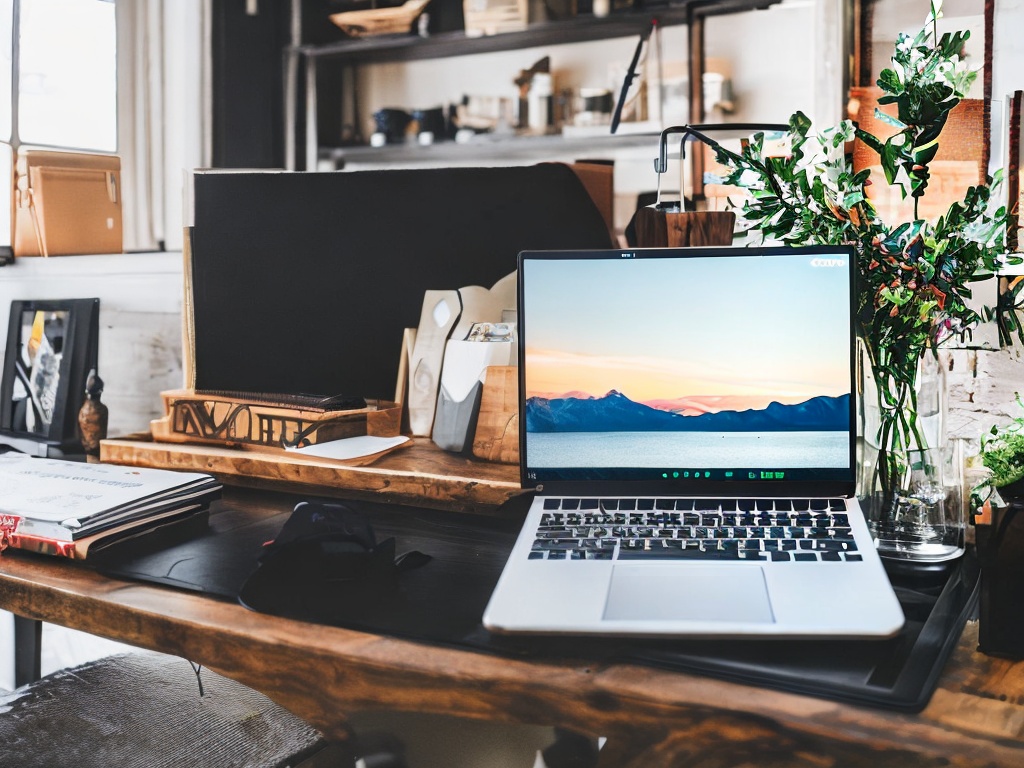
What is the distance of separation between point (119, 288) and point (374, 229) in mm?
896

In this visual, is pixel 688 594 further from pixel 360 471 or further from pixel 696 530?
pixel 360 471

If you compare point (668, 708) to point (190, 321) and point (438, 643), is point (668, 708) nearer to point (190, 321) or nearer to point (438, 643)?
point (438, 643)

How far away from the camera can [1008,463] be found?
2.96 ft

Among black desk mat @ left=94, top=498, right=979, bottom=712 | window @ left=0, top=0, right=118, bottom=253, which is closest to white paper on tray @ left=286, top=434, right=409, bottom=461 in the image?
black desk mat @ left=94, top=498, right=979, bottom=712

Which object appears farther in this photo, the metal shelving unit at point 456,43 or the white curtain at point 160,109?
the metal shelving unit at point 456,43

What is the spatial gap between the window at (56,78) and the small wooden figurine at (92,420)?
840 millimetres

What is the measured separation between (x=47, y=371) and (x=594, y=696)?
1.58 m

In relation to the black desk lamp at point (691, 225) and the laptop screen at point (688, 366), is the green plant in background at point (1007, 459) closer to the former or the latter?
the laptop screen at point (688, 366)

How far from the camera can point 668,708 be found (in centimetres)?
70

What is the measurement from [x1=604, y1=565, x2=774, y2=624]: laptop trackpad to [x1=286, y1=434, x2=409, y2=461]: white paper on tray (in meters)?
0.53

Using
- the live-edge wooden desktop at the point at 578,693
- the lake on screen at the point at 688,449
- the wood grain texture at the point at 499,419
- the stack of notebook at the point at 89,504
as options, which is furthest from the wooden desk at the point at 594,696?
the wood grain texture at the point at 499,419

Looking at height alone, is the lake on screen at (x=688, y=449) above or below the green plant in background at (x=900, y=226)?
below

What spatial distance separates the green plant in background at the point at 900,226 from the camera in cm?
94

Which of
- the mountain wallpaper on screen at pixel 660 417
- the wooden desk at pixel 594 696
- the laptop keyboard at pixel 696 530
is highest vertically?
the mountain wallpaper on screen at pixel 660 417
